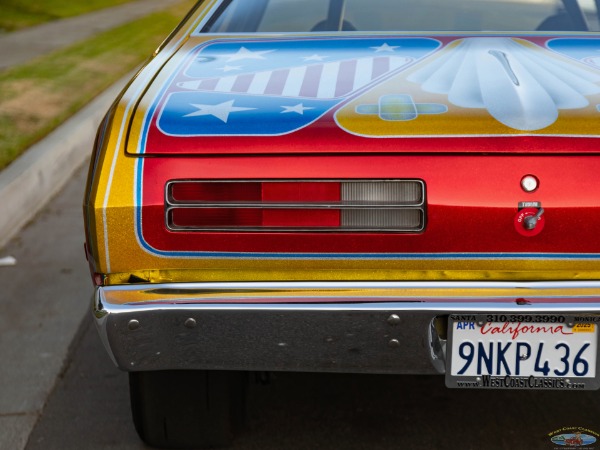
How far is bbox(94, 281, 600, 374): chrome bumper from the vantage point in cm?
269

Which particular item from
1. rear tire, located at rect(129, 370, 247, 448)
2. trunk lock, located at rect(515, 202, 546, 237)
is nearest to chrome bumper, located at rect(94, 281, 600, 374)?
trunk lock, located at rect(515, 202, 546, 237)

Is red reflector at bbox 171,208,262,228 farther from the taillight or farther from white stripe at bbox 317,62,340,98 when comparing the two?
white stripe at bbox 317,62,340,98

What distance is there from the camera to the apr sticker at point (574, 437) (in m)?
3.39

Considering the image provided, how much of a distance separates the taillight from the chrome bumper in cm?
16

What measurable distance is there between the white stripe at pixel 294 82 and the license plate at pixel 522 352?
803 mm

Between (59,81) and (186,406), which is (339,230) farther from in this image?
(59,81)

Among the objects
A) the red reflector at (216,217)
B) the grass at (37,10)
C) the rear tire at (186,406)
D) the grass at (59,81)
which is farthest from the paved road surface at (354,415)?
the grass at (37,10)

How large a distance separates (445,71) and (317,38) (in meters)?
0.67

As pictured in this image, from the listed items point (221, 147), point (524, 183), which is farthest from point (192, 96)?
point (524, 183)

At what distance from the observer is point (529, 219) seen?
8.88 feet

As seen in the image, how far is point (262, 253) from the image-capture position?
2770 millimetres

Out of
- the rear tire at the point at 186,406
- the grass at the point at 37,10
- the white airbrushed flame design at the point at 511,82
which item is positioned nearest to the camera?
the white airbrushed flame design at the point at 511,82

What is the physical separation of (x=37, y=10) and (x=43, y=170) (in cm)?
1026

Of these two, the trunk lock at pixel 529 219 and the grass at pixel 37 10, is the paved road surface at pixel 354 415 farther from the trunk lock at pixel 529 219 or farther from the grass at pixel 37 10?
the grass at pixel 37 10
